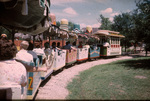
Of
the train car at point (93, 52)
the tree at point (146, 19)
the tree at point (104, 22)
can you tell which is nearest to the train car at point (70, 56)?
the train car at point (93, 52)

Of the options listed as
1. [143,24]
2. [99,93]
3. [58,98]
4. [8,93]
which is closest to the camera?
[8,93]

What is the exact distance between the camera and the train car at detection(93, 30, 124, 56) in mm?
16594

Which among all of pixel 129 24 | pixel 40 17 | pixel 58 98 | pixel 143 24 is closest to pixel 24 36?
pixel 40 17

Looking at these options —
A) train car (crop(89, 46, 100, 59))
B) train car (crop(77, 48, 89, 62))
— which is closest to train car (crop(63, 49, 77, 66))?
train car (crop(77, 48, 89, 62))

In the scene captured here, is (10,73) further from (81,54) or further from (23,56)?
(81,54)

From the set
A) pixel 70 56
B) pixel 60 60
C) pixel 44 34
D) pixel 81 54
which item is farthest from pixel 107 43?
pixel 60 60

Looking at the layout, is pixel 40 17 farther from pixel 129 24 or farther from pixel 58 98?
pixel 129 24

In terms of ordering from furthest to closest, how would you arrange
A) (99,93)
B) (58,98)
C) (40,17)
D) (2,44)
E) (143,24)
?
(143,24), (40,17), (99,93), (58,98), (2,44)

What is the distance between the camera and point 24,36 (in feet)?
35.9

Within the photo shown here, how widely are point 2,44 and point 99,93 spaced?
3453mm

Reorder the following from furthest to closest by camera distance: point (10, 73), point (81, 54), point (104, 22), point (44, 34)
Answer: point (104, 22) → point (81, 54) → point (44, 34) → point (10, 73)

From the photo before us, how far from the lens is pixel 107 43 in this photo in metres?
16.7

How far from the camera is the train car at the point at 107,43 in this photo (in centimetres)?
1659

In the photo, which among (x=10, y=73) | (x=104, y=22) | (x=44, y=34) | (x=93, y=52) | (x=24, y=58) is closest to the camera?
(x=10, y=73)
